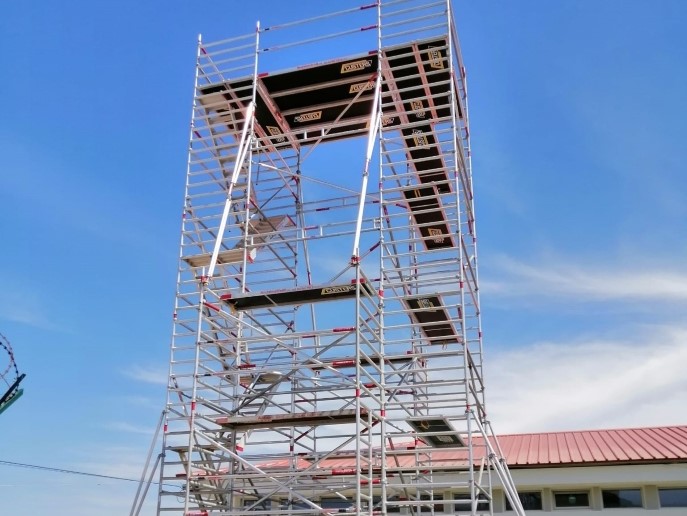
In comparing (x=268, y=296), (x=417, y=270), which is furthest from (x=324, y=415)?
(x=417, y=270)

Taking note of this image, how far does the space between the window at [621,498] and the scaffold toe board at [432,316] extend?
248 inches

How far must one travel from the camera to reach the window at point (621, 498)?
21562 millimetres

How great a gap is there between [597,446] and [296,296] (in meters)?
12.3

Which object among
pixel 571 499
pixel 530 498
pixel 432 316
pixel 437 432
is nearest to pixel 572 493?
pixel 571 499

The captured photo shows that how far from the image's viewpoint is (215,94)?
70.4 ft

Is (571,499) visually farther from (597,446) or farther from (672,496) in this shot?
(672,496)

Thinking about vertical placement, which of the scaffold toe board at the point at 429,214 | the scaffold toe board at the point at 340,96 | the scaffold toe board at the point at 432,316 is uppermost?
the scaffold toe board at the point at 340,96

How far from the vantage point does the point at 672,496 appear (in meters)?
21.3

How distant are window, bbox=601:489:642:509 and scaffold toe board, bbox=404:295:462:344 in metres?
6.30

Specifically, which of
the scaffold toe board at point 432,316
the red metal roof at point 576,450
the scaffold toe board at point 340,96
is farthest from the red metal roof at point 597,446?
the scaffold toe board at point 340,96

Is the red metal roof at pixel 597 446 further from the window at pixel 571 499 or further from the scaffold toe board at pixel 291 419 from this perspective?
the scaffold toe board at pixel 291 419

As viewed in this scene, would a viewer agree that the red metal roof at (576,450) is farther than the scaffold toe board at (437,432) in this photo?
Yes

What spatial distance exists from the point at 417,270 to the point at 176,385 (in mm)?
6439

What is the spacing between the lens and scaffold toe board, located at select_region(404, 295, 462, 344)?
1796 cm
